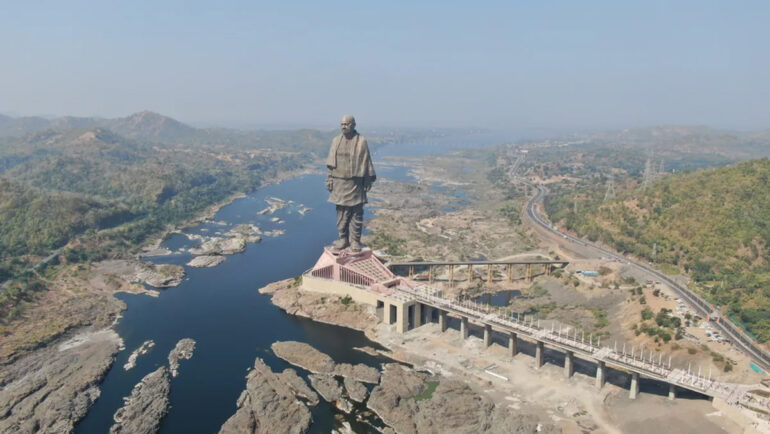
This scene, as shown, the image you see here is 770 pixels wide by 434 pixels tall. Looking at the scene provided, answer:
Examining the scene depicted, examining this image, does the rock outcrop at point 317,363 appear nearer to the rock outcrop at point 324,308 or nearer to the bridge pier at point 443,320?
the rock outcrop at point 324,308

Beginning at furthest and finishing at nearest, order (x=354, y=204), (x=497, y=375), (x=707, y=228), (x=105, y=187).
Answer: (x=105, y=187) → (x=707, y=228) → (x=354, y=204) → (x=497, y=375)

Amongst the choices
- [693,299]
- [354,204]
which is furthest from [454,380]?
[693,299]

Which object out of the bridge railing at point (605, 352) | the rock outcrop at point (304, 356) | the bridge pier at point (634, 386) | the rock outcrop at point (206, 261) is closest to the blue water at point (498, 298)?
the bridge railing at point (605, 352)

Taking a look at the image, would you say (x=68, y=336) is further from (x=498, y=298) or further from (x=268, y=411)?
(x=498, y=298)

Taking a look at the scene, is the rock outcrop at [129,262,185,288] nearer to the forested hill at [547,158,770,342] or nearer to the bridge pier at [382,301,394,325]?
the bridge pier at [382,301,394,325]

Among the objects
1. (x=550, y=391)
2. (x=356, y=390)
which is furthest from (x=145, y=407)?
(x=550, y=391)

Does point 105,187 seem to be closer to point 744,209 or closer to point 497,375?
point 497,375

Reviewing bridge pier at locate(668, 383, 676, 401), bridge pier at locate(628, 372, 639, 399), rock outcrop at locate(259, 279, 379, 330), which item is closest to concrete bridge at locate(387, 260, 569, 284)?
rock outcrop at locate(259, 279, 379, 330)
